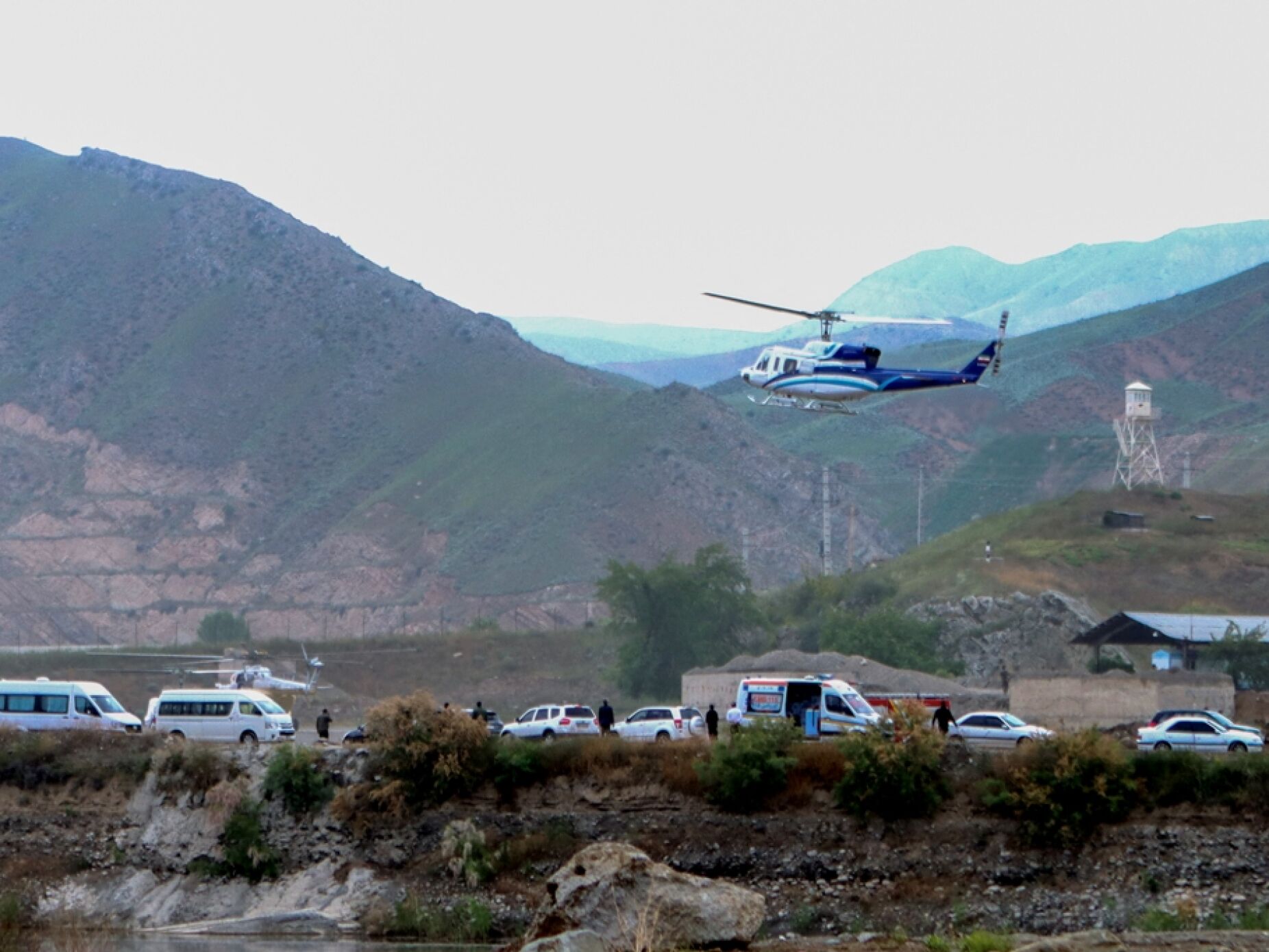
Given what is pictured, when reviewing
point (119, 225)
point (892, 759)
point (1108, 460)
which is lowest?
point (892, 759)

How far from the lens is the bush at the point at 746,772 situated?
41844 millimetres

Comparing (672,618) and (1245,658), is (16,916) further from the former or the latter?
(672,618)

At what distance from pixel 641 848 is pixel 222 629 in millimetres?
87480

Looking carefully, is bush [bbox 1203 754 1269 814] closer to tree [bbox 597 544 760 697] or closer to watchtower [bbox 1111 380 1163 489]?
tree [bbox 597 544 760 697]

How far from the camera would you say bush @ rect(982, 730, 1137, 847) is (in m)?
39.8

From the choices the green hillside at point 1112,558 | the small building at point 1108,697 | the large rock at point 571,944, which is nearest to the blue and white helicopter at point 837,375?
the small building at point 1108,697

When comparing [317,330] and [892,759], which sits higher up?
[317,330]

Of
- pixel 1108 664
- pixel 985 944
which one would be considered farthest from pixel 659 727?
pixel 1108 664

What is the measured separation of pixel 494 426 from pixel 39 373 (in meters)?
40.7

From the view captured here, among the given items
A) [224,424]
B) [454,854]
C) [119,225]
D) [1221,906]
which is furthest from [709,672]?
[119,225]

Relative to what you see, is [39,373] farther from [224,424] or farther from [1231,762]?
[1231,762]

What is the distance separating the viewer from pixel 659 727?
49125 millimetres

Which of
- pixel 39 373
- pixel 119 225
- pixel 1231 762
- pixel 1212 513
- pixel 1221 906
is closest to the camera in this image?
pixel 1221 906

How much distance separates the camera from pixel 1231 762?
40438 mm
